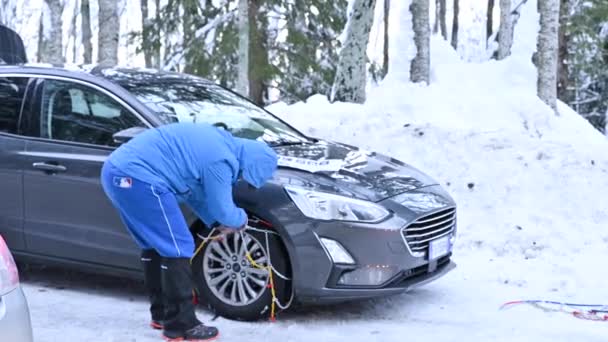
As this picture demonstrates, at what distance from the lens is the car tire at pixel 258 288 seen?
16.1 ft

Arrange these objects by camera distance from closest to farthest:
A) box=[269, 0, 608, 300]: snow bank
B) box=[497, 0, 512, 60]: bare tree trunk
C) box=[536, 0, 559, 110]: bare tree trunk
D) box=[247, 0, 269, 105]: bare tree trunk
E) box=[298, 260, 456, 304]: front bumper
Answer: box=[298, 260, 456, 304]: front bumper → box=[269, 0, 608, 300]: snow bank → box=[536, 0, 559, 110]: bare tree trunk → box=[247, 0, 269, 105]: bare tree trunk → box=[497, 0, 512, 60]: bare tree trunk

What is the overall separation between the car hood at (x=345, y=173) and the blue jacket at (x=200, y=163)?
0.48m

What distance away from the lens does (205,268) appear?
5.06m

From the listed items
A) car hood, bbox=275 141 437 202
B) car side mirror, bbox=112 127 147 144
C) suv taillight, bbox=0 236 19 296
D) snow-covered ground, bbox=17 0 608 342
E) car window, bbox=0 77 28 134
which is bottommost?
snow-covered ground, bbox=17 0 608 342

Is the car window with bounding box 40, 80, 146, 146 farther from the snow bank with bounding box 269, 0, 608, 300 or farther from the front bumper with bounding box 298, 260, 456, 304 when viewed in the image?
the snow bank with bounding box 269, 0, 608, 300

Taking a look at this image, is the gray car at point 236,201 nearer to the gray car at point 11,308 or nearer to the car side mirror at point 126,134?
the car side mirror at point 126,134

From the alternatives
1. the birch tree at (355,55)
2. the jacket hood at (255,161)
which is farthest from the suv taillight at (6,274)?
the birch tree at (355,55)

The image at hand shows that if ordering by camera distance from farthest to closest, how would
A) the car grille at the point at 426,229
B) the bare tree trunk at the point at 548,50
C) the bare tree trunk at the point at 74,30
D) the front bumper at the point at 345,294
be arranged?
the bare tree trunk at the point at 74,30 → the bare tree trunk at the point at 548,50 → the car grille at the point at 426,229 → the front bumper at the point at 345,294

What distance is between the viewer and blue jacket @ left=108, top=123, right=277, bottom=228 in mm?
4340

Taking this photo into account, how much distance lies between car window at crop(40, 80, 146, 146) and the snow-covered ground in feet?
3.82

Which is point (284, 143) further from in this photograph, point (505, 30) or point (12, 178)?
point (505, 30)

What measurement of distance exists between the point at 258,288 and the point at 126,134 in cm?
128

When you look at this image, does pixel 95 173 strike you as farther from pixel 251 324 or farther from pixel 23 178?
pixel 251 324

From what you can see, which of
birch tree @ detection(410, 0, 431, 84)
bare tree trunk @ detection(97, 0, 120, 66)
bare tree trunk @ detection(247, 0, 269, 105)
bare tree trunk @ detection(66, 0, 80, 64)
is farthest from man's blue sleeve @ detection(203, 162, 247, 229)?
bare tree trunk @ detection(66, 0, 80, 64)
